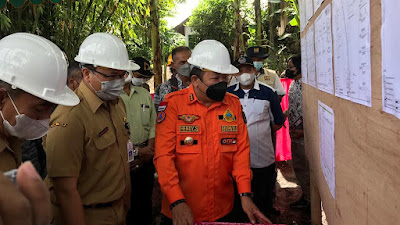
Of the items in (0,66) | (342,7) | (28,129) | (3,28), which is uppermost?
(3,28)

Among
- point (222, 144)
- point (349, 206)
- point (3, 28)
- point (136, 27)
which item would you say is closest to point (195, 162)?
point (222, 144)

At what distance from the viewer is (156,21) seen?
25.5ft

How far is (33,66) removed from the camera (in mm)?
1353

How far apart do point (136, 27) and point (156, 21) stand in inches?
155

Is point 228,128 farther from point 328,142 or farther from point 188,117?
point 328,142

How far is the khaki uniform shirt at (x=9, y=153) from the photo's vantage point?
1299 millimetres

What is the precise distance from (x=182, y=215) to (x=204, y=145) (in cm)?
50

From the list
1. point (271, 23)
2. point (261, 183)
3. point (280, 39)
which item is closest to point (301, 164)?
point (261, 183)

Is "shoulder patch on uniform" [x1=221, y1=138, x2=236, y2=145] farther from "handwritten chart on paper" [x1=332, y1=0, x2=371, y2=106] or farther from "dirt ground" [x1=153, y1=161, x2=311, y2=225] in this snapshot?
"dirt ground" [x1=153, y1=161, x2=311, y2=225]

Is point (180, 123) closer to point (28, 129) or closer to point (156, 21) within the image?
point (28, 129)

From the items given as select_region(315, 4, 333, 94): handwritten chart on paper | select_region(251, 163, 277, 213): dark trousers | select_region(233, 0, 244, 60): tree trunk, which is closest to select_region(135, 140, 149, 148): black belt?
select_region(251, 163, 277, 213): dark trousers

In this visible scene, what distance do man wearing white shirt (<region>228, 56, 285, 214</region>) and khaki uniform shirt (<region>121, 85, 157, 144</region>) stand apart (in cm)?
104

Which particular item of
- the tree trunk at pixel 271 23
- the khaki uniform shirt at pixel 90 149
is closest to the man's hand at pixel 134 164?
the khaki uniform shirt at pixel 90 149

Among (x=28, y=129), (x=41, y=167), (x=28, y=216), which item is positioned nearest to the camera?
(x=28, y=216)
